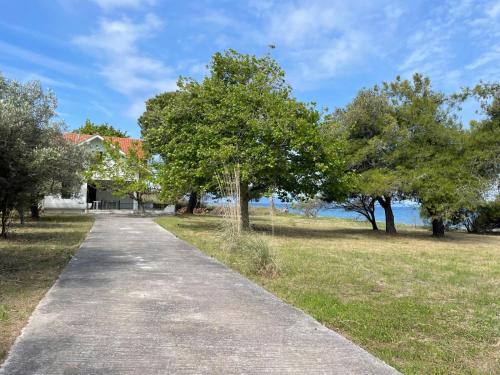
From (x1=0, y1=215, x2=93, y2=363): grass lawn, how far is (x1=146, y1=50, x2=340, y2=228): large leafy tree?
521 cm

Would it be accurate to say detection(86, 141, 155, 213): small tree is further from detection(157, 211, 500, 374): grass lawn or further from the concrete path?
the concrete path

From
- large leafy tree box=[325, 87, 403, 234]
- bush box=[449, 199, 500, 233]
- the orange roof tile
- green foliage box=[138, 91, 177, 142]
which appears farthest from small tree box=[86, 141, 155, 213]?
bush box=[449, 199, 500, 233]

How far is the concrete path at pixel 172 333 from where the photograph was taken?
4.00 metres

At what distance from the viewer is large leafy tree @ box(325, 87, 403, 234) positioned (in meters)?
20.7

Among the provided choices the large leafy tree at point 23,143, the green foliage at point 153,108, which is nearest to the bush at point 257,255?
the large leafy tree at point 23,143

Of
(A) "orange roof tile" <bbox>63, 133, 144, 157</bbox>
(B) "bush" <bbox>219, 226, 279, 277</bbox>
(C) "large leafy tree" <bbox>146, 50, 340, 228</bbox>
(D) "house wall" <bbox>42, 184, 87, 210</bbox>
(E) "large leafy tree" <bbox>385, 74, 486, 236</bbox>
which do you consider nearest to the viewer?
(B) "bush" <bbox>219, 226, 279, 277</bbox>

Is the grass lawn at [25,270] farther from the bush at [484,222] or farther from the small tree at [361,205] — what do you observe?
the bush at [484,222]

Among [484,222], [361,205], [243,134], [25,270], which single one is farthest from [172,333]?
[484,222]

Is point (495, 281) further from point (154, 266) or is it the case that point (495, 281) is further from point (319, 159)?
point (319, 159)

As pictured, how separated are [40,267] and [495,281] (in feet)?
28.8

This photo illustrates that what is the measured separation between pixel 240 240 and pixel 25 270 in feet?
13.6

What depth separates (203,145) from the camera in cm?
1859

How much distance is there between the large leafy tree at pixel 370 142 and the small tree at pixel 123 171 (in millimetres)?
12722

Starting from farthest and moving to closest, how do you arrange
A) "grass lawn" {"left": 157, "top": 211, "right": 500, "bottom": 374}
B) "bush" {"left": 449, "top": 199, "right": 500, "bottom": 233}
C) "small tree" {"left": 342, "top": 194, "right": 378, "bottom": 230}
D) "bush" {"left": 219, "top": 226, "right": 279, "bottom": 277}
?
"bush" {"left": 449, "top": 199, "right": 500, "bottom": 233} → "small tree" {"left": 342, "top": 194, "right": 378, "bottom": 230} → "bush" {"left": 219, "top": 226, "right": 279, "bottom": 277} → "grass lawn" {"left": 157, "top": 211, "right": 500, "bottom": 374}
